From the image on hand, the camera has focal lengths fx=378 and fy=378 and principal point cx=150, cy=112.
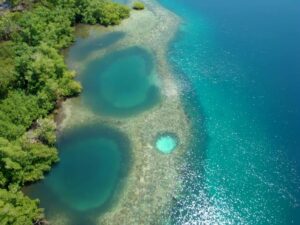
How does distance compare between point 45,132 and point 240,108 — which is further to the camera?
point 240,108

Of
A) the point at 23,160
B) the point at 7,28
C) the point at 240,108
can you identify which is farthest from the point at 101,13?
the point at 23,160

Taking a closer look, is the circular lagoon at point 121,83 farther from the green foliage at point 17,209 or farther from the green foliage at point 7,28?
the green foliage at point 17,209

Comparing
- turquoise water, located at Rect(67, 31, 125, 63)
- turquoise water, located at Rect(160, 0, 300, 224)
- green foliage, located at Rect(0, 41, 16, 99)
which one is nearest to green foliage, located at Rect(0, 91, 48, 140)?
green foliage, located at Rect(0, 41, 16, 99)

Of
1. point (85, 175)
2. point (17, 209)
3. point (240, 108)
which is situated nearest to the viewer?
Answer: point (17, 209)

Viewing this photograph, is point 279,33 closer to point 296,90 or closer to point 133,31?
point 296,90

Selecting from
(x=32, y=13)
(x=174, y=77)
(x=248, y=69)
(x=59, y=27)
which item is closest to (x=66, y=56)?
(x=59, y=27)

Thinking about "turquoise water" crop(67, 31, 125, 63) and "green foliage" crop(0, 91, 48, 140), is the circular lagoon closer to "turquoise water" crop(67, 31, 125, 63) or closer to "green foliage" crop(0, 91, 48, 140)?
"turquoise water" crop(67, 31, 125, 63)

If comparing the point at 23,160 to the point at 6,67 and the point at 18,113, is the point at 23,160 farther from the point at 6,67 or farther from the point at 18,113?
the point at 6,67
